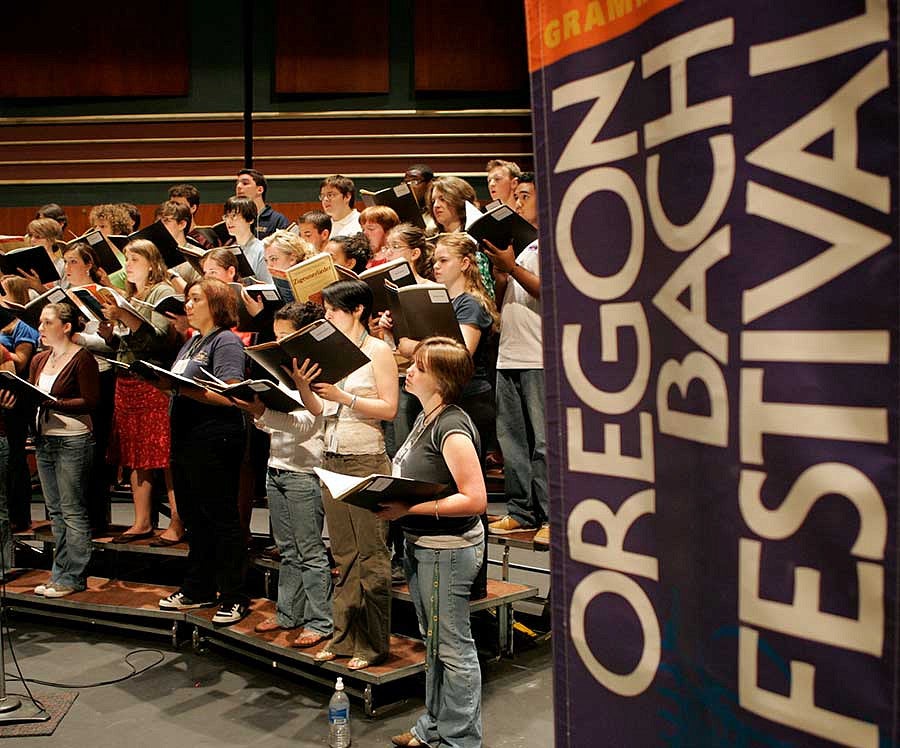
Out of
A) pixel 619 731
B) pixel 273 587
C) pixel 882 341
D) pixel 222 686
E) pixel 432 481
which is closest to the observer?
pixel 882 341

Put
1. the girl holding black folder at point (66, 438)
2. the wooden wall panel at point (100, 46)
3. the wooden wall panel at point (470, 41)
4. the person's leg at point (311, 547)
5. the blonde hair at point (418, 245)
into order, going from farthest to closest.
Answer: the wooden wall panel at point (100, 46)
the wooden wall panel at point (470, 41)
the girl holding black folder at point (66, 438)
the blonde hair at point (418, 245)
the person's leg at point (311, 547)

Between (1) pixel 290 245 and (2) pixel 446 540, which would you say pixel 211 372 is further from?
(2) pixel 446 540

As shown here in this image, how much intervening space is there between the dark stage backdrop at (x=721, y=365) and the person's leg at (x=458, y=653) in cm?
205

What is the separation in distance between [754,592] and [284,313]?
3.04 metres

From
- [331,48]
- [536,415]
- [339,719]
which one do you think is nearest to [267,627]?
[339,719]

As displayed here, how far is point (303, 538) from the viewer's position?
13.1 feet

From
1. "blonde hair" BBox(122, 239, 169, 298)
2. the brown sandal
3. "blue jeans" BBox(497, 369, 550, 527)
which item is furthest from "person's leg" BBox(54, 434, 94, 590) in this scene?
"blue jeans" BBox(497, 369, 550, 527)

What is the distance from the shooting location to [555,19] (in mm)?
1166

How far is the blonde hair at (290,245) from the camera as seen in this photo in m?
4.64

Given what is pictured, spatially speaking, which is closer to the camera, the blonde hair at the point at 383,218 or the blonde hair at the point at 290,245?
the blonde hair at the point at 290,245

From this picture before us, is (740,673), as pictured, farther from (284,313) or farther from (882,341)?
(284,313)

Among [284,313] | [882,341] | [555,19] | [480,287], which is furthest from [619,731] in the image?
[480,287]

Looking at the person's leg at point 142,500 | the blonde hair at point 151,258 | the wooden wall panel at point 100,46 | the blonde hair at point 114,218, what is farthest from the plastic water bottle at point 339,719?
the wooden wall panel at point 100,46

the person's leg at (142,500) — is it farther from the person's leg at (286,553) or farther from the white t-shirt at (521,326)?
the white t-shirt at (521,326)
